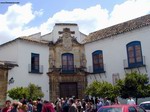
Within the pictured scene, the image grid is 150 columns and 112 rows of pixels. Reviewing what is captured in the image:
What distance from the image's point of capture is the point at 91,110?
643 inches

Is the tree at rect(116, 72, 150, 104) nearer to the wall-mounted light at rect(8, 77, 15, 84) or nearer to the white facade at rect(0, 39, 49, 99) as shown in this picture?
the white facade at rect(0, 39, 49, 99)

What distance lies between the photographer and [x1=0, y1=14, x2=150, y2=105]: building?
21.5 meters

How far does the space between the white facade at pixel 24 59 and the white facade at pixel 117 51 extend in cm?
430

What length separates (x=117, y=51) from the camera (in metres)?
22.7

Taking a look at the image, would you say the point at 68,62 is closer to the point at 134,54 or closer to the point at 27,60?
the point at 27,60

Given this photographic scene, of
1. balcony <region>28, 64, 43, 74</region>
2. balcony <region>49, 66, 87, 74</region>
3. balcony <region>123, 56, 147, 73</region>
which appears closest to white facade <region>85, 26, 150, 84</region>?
balcony <region>123, 56, 147, 73</region>

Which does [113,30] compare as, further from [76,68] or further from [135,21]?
[76,68]

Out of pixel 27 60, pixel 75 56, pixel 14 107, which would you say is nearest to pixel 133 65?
pixel 75 56

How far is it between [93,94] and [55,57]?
6244 mm

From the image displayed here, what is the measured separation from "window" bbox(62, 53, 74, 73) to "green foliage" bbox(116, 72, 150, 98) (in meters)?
6.96

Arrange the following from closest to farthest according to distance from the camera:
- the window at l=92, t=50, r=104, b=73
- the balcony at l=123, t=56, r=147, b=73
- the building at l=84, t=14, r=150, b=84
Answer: the balcony at l=123, t=56, r=147, b=73, the building at l=84, t=14, r=150, b=84, the window at l=92, t=50, r=104, b=73

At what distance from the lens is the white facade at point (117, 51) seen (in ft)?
68.6

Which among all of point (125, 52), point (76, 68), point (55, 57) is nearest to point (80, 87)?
point (76, 68)

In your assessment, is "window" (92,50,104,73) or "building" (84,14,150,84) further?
"window" (92,50,104,73)
